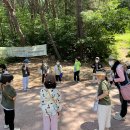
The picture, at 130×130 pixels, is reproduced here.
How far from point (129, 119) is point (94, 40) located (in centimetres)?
1377

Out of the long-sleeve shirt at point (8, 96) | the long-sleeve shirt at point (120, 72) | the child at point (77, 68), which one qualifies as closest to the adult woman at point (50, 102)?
the long-sleeve shirt at point (8, 96)

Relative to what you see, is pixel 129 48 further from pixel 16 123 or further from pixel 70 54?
pixel 16 123

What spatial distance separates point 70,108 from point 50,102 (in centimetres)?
399

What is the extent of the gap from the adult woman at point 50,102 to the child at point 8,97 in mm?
1094

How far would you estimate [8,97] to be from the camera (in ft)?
25.2

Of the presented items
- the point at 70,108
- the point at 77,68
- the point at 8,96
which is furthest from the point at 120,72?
the point at 77,68

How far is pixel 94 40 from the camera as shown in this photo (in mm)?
22688

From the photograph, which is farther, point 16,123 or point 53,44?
point 53,44

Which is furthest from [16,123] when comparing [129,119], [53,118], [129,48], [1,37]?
[129,48]

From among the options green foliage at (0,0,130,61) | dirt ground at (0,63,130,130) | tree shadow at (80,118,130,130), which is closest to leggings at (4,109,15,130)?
dirt ground at (0,63,130,130)

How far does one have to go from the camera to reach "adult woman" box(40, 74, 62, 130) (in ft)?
21.8

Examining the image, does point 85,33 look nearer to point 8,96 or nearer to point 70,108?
point 70,108

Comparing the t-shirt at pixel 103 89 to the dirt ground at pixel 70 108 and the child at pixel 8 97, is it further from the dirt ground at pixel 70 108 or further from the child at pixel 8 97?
the child at pixel 8 97

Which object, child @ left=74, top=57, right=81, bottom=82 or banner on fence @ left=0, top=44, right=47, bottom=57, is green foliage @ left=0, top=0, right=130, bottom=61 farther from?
child @ left=74, top=57, right=81, bottom=82
